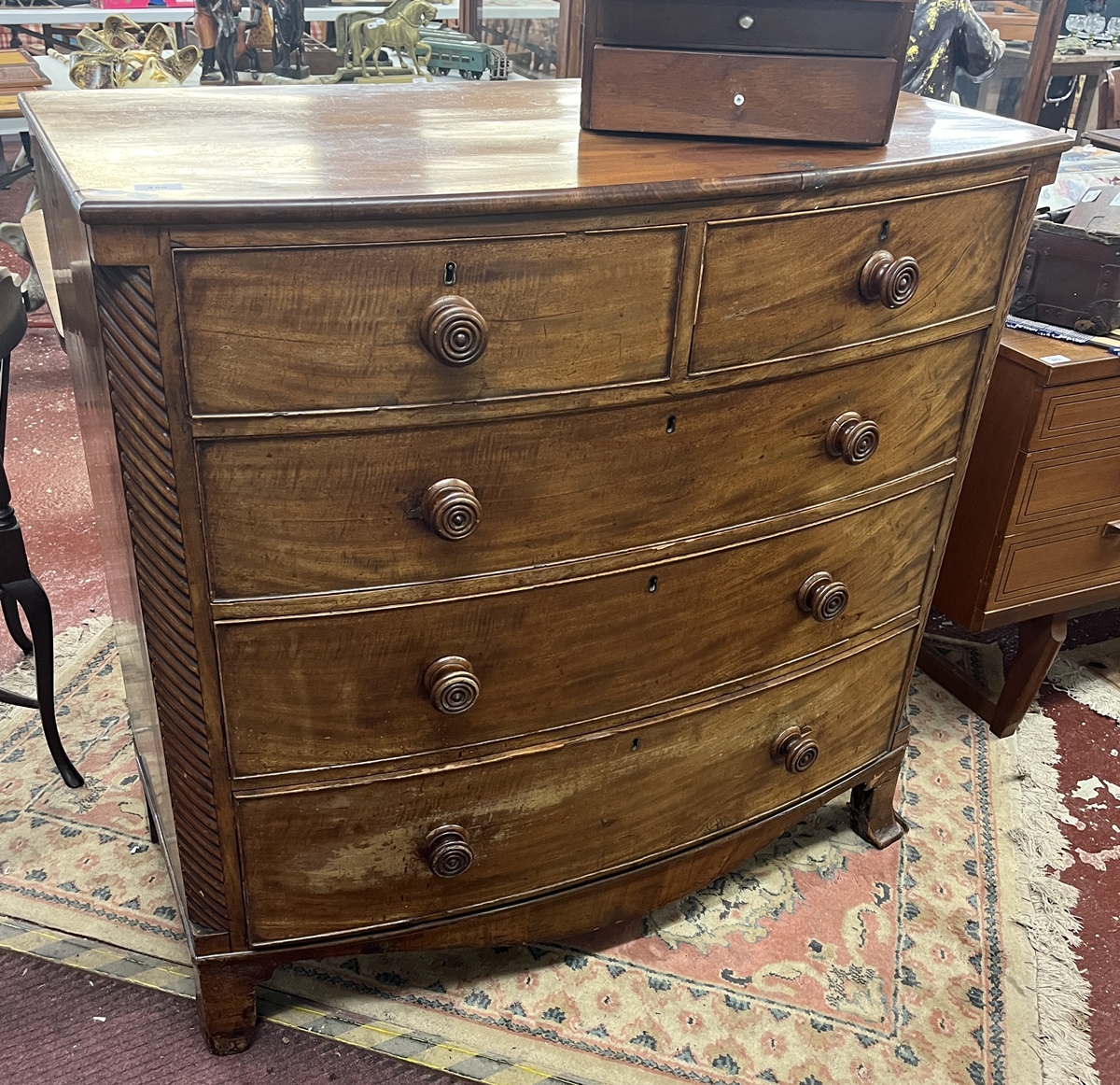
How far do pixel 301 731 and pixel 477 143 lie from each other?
724mm

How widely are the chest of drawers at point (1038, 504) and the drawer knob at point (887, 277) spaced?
0.68 m

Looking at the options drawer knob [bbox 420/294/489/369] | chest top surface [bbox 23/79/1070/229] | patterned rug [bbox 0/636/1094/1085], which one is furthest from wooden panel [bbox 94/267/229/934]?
patterned rug [bbox 0/636/1094/1085]

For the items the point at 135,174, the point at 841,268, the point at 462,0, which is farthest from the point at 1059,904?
the point at 462,0

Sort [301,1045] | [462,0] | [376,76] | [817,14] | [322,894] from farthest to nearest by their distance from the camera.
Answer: [462,0]
[376,76]
[301,1045]
[322,894]
[817,14]

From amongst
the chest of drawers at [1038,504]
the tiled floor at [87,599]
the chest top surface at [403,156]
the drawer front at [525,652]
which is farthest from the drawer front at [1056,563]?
the chest top surface at [403,156]

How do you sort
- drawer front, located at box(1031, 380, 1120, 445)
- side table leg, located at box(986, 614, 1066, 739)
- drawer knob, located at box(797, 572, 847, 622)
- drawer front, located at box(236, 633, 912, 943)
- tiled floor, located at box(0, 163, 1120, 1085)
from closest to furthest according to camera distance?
drawer front, located at box(236, 633, 912, 943) < drawer knob, located at box(797, 572, 847, 622) < tiled floor, located at box(0, 163, 1120, 1085) < drawer front, located at box(1031, 380, 1120, 445) < side table leg, located at box(986, 614, 1066, 739)

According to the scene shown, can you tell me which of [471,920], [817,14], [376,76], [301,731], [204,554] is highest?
[817,14]

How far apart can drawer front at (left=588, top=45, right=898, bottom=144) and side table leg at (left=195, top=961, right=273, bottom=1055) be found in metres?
1.22

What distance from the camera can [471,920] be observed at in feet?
4.98

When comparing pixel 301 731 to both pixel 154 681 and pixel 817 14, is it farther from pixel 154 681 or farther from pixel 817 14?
pixel 817 14

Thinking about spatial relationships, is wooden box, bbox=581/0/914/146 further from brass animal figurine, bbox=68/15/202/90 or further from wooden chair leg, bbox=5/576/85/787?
brass animal figurine, bbox=68/15/202/90

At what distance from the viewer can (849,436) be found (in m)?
1.38

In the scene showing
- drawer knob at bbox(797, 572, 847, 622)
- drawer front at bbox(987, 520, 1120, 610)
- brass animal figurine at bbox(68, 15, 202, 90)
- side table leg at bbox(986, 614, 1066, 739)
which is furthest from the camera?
brass animal figurine at bbox(68, 15, 202, 90)

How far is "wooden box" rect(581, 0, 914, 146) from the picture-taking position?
1222 millimetres
